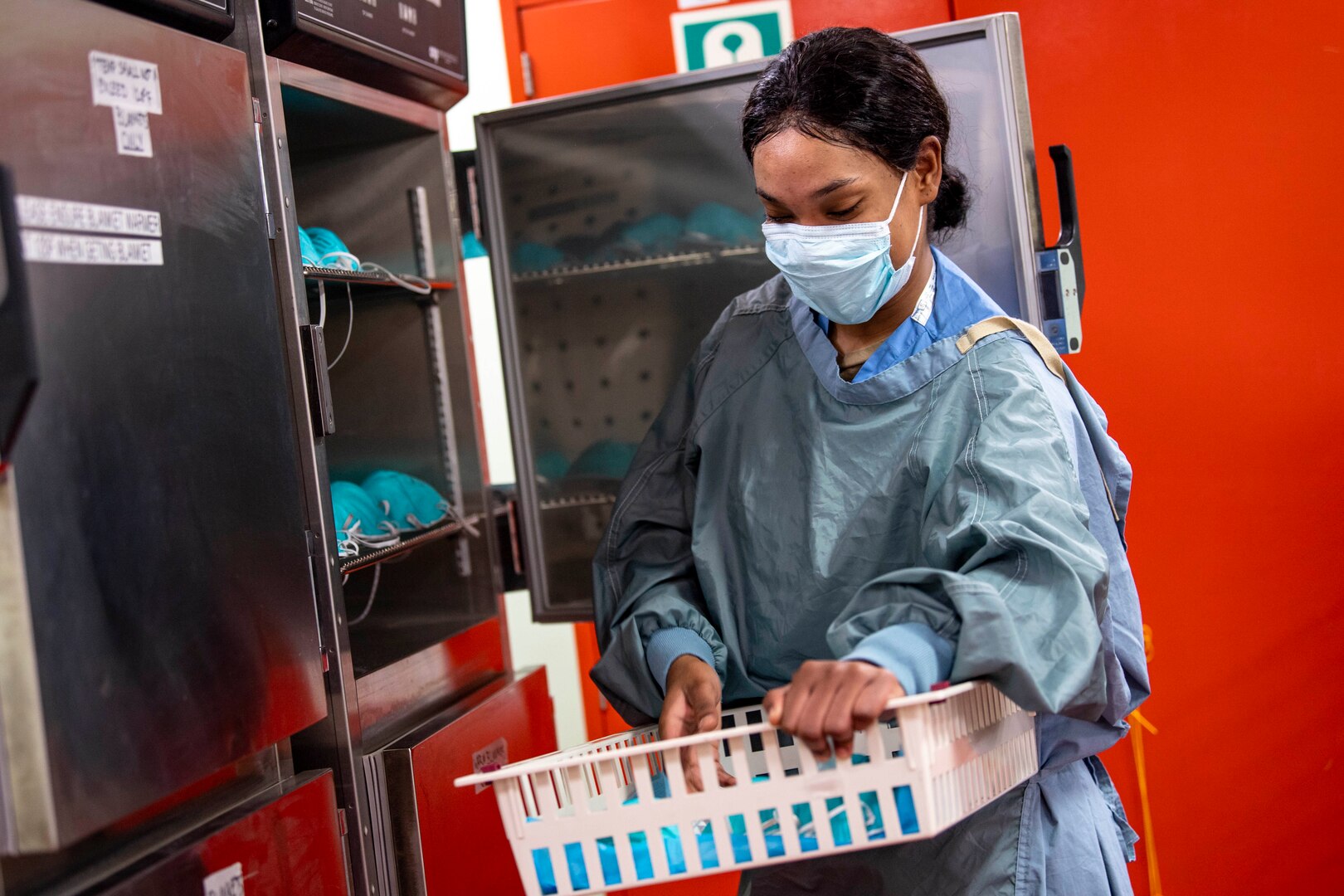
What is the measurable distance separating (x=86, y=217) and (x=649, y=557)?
0.75 meters

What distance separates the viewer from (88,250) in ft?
3.95

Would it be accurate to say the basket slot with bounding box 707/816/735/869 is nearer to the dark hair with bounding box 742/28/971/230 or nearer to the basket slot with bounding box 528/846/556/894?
the basket slot with bounding box 528/846/556/894

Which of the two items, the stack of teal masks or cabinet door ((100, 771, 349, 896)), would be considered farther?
the stack of teal masks

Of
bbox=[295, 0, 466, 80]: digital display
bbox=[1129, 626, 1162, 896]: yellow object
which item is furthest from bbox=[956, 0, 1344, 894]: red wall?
bbox=[295, 0, 466, 80]: digital display

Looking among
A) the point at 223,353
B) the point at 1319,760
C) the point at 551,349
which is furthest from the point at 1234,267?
the point at 223,353

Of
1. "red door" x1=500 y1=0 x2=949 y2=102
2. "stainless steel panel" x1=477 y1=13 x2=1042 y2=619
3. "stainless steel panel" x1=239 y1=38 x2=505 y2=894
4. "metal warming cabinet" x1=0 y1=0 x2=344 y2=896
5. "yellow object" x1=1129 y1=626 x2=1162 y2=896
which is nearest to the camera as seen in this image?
"metal warming cabinet" x1=0 y1=0 x2=344 y2=896

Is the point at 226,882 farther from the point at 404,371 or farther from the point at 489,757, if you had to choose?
the point at 404,371

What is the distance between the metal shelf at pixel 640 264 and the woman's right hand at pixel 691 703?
1213 mm

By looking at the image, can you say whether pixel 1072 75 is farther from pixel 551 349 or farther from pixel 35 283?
pixel 35 283

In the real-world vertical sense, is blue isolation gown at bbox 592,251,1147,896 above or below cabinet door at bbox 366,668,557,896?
above

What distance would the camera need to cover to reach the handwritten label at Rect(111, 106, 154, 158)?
126cm

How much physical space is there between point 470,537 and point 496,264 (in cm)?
55

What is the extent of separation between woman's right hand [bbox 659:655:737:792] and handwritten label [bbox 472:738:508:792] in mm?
739

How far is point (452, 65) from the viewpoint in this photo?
207 cm
